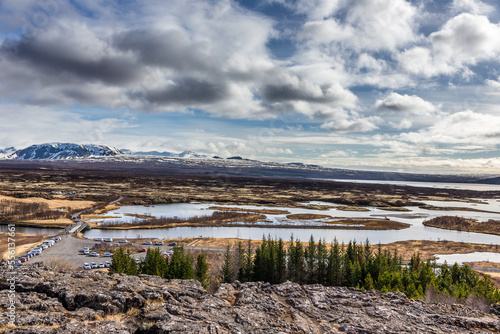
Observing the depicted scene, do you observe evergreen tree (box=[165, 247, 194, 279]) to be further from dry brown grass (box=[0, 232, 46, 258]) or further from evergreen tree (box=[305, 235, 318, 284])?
dry brown grass (box=[0, 232, 46, 258])

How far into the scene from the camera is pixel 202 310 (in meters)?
15.6

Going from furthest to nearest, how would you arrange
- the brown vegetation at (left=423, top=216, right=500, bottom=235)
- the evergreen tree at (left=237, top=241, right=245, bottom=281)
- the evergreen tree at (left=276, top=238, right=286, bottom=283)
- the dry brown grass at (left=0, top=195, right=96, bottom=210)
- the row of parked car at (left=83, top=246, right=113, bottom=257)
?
1. the dry brown grass at (left=0, top=195, right=96, bottom=210)
2. the brown vegetation at (left=423, top=216, right=500, bottom=235)
3. the row of parked car at (left=83, top=246, right=113, bottom=257)
4. the evergreen tree at (left=276, top=238, right=286, bottom=283)
5. the evergreen tree at (left=237, top=241, right=245, bottom=281)

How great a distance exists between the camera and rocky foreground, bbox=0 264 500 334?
1361 cm

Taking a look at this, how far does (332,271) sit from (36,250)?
6047 cm

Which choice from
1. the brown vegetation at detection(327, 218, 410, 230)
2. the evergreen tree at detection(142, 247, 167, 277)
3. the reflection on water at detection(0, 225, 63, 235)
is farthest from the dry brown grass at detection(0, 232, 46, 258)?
the brown vegetation at detection(327, 218, 410, 230)

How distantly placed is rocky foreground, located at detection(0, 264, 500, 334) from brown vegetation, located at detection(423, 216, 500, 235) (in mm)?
113501

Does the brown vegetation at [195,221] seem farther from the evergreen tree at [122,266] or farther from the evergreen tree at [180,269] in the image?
the evergreen tree at [180,269]

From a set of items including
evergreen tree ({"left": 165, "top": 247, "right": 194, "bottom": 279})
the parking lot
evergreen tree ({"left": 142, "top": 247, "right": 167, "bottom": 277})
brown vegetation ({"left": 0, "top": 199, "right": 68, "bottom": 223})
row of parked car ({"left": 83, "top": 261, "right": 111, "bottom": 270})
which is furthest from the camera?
brown vegetation ({"left": 0, "top": 199, "right": 68, "bottom": 223})

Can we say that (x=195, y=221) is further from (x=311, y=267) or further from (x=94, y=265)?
(x=311, y=267)

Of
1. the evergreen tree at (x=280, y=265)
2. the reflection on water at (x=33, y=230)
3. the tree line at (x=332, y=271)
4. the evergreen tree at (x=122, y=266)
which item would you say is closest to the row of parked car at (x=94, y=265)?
the tree line at (x=332, y=271)

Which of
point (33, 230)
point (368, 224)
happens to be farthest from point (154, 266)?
point (368, 224)

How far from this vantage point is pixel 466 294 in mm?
37500

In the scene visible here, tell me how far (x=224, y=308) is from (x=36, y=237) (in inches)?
3120

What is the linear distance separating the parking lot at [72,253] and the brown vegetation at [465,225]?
10727cm
